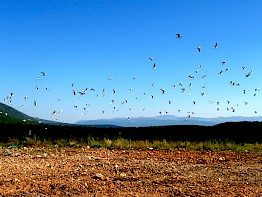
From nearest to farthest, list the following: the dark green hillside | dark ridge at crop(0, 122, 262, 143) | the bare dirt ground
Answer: the bare dirt ground
dark ridge at crop(0, 122, 262, 143)
the dark green hillside

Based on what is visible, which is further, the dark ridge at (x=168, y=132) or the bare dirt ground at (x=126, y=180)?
the dark ridge at (x=168, y=132)

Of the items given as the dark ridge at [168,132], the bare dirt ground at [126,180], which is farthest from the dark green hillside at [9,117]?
the bare dirt ground at [126,180]

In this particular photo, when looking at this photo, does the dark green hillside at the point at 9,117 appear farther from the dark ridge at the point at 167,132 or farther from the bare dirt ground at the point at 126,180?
the bare dirt ground at the point at 126,180

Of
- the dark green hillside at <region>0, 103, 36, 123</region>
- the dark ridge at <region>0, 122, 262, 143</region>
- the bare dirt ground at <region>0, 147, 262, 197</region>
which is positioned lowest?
the bare dirt ground at <region>0, 147, 262, 197</region>

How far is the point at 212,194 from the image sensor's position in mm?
8430

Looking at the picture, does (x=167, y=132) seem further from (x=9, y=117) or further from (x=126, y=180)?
(x=9, y=117)

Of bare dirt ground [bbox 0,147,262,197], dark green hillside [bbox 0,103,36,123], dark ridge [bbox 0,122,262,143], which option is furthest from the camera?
dark green hillside [bbox 0,103,36,123]

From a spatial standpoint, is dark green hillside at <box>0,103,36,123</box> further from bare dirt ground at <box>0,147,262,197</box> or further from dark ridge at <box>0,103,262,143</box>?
bare dirt ground at <box>0,147,262,197</box>

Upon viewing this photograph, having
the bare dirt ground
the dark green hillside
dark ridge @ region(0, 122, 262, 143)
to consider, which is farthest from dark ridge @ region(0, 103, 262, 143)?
the dark green hillside

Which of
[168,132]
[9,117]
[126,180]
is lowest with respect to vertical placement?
[126,180]

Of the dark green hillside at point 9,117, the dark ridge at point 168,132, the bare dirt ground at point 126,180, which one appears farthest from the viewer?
the dark green hillside at point 9,117

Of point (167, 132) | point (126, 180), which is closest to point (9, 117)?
point (167, 132)

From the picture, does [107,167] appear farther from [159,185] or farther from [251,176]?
[251,176]

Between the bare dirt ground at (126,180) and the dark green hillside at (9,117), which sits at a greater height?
the dark green hillside at (9,117)
